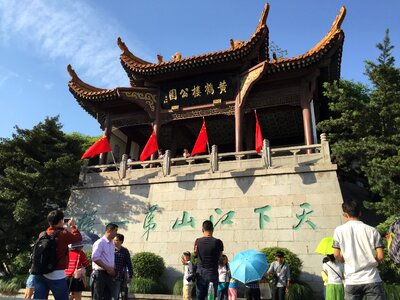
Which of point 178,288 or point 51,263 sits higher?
point 51,263

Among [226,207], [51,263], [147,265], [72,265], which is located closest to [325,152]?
[226,207]

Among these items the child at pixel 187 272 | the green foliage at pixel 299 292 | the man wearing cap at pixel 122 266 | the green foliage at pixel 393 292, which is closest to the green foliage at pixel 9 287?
the child at pixel 187 272

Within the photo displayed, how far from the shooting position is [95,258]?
14.8 ft

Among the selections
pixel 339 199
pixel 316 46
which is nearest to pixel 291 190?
pixel 339 199

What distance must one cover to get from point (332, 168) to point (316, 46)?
4.66 metres

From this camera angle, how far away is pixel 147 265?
31.0ft

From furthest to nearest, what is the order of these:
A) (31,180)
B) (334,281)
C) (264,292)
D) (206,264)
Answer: (31,180) → (264,292) → (334,281) → (206,264)

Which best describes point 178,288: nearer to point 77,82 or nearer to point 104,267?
point 104,267

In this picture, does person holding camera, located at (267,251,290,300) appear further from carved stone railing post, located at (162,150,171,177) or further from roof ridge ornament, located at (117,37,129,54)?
roof ridge ornament, located at (117,37,129,54)

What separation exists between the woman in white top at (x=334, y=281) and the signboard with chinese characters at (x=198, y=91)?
8.60 m

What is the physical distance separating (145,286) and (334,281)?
4.93m

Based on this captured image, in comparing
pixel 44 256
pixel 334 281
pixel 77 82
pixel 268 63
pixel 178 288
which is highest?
pixel 77 82

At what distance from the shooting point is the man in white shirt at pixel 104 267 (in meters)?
4.55

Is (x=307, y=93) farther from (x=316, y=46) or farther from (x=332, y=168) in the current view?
(x=332, y=168)
